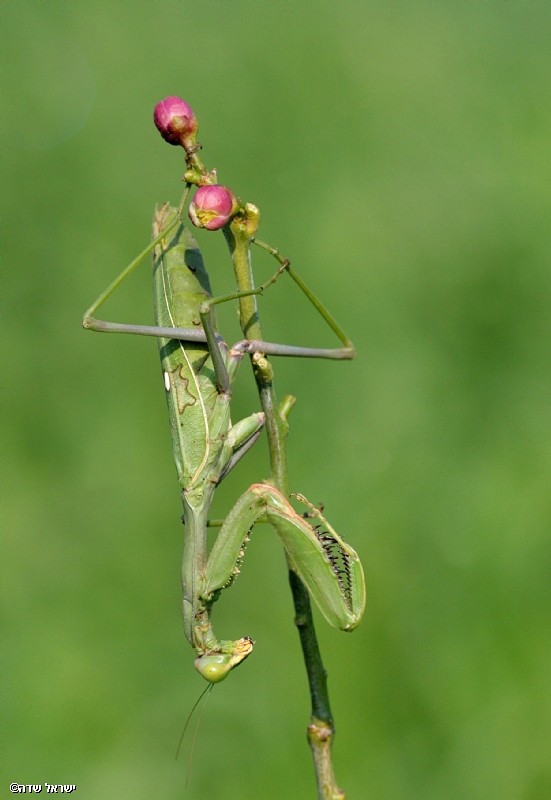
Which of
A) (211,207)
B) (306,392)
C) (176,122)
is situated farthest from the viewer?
(306,392)

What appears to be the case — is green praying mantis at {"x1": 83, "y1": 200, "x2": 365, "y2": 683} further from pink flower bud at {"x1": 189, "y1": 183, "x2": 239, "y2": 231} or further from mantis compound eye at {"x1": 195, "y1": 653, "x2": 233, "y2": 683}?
pink flower bud at {"x1": 189, "y1": 183, "x2": 239, "y2": 231}

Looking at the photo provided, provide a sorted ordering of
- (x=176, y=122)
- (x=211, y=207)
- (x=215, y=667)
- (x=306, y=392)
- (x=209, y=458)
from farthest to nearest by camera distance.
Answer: (x=306, y=392), (x=209, y=458), (x=215, y=667), (x=176, y=122), (x=211, y=207)

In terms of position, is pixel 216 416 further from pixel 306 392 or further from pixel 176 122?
pixel 306 392

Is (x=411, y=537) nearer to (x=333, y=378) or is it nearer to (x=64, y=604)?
(x=333, y=378)

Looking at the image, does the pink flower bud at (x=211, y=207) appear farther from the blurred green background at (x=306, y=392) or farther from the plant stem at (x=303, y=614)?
the blurred green background at (x=306, y=392)

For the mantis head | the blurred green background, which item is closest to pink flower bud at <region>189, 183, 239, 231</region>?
the mantis head

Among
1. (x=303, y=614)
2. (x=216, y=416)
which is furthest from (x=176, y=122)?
(x=303, y=614)

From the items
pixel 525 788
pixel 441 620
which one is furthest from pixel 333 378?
pixel 525 788

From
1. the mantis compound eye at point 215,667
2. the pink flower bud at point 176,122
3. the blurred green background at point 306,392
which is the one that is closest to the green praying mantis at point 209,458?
the mantis compound eye at point 215,667
